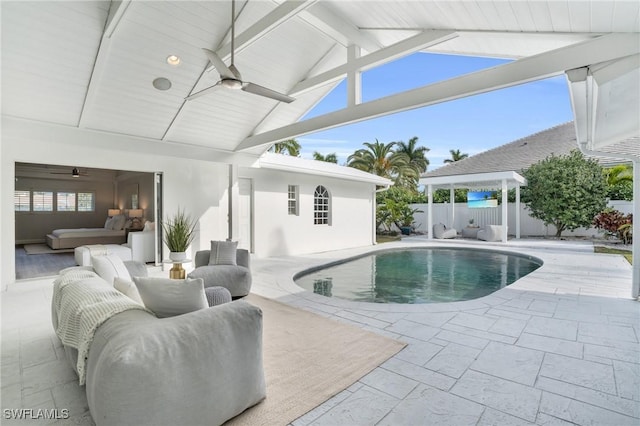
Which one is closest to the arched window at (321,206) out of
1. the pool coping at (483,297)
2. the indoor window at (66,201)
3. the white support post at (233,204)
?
the pool coping at (483,297)

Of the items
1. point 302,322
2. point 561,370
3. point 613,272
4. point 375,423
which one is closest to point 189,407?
point 375,423

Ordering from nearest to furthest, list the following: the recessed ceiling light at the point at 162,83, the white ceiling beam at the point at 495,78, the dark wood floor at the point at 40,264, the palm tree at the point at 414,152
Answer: the white ceiling beam at the point at 495,78, the recessed ceiling light at the point at 162,83, the dark wood floor at the point at 40,264, the palm tree at the point at 414,152

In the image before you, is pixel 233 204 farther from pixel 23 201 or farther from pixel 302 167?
pixel 23 201

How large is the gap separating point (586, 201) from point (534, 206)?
1.77 m

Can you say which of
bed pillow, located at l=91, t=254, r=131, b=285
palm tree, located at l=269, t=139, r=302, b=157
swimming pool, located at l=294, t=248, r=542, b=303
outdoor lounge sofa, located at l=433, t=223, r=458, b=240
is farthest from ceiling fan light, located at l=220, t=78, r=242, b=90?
palm tree, located at l=269, t=139, r=302, b=157

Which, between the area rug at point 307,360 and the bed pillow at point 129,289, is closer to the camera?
the area rug at point 307,360

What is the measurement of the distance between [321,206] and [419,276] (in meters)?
4.86

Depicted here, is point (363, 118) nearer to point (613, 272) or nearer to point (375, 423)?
point (375, 423)

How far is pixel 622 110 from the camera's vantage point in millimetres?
4117

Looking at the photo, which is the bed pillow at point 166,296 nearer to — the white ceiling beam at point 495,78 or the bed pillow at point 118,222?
the white ceiling beam at point 495,78

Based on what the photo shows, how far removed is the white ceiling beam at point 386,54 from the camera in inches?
175

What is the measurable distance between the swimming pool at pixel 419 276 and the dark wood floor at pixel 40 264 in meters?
5.41

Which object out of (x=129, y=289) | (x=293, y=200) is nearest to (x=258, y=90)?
(x=129, y=289)

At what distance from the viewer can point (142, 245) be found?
841 centimetres
